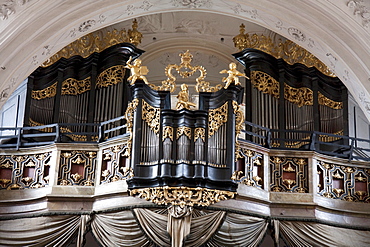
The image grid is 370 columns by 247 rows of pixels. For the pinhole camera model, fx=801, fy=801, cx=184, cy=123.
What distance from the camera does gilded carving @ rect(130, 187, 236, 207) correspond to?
1388cm

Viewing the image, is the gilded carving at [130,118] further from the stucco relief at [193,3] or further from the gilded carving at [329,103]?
the gilded carving at [329,103]

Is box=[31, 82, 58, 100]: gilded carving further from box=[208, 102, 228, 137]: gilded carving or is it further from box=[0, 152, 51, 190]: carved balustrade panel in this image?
box=[208, 102, 228, 137]: gilded carving

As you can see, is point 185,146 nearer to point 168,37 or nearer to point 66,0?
point 66,0

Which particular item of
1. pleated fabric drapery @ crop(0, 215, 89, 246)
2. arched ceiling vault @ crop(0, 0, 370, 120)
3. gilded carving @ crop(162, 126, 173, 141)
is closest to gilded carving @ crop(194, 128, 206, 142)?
gilded carving @ crop(162, 126, 173, 141)

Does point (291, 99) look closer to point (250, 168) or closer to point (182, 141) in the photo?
point (250, 168)

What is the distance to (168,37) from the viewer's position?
18.0 metres

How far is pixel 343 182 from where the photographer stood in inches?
607

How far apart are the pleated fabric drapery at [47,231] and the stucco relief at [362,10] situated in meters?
6.01

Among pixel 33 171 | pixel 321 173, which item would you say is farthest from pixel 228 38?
pixel 33 171

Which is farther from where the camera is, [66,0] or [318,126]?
[318,126]

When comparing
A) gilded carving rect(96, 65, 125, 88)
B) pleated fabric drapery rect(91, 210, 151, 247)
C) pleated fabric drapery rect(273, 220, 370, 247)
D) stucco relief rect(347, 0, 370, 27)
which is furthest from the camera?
gilded carving rect(96, 65, 125, 88)

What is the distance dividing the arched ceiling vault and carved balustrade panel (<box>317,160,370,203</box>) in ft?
8.08

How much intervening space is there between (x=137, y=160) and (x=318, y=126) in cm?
433

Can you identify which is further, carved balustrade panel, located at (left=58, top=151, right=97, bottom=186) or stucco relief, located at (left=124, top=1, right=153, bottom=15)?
carved balustrade panel, located at (left=58, top=151, right=97, bottom=186)
